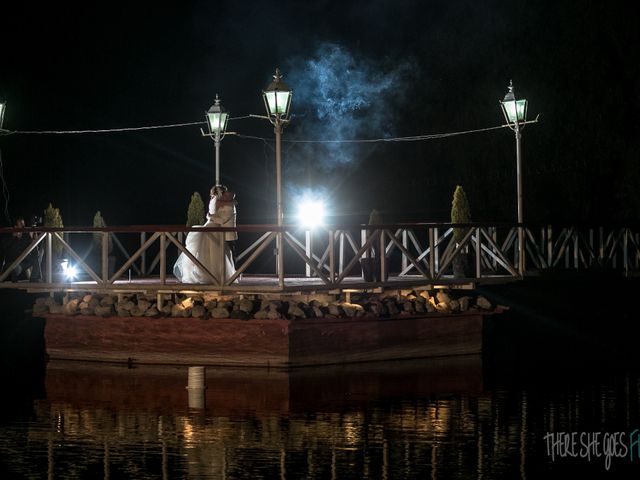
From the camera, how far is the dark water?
1220 centimetres

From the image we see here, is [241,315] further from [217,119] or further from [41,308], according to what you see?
[217,119]

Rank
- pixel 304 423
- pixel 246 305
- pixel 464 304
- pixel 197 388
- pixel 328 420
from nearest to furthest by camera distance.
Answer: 1. pixel 304 423
2. pixel 328 420
3. pixel 197 388
4. pixel 246 305
5. pixel 464 304

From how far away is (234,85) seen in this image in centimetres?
4497

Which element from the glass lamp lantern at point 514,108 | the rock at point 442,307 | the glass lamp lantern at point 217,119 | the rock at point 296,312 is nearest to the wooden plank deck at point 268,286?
the rock at point 296,312

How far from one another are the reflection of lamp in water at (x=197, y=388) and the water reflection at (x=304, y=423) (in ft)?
0.04

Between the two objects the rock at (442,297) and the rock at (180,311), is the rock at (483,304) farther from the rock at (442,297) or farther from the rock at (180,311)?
the rock at (180,311)

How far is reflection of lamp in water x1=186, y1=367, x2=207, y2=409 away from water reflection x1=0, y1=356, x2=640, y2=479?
1 cm

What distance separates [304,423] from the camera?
14.7 m

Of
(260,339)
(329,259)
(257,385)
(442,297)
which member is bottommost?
(257,385)

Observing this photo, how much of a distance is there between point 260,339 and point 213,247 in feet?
6.68

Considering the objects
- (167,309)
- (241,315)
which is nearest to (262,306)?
(241,315)

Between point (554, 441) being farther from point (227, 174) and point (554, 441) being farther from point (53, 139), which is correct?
point (227, 174)

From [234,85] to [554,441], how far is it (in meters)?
32.7

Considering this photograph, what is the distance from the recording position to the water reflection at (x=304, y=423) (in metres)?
12.2
